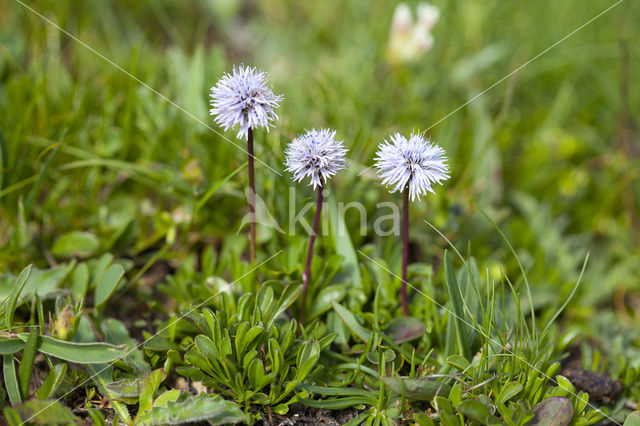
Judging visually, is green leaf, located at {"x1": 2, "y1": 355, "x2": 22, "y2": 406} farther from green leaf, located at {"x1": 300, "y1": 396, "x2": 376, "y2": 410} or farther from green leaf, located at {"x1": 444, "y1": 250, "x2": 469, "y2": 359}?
green leaf, located at {"x1": 444, "y1": 250, "x2": 469, "y2": 359}

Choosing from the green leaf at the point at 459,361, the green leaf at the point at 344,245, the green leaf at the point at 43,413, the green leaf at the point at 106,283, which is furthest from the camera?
the green leaf at the point at 344,245

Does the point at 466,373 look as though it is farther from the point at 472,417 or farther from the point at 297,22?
the point at 297,22

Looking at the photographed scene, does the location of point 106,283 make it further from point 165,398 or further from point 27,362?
point 165,398

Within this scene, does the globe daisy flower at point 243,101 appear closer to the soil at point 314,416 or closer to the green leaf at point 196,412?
the green leaf at point 196,412

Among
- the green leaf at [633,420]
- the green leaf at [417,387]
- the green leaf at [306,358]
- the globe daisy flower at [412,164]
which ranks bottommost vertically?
the green leaf at [633,420]

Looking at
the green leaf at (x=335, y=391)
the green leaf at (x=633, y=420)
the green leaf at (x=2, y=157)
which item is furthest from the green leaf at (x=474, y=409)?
the green leaf at (x=2, y=157)

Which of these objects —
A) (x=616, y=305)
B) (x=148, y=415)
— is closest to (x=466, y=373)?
(x=148, y=415)

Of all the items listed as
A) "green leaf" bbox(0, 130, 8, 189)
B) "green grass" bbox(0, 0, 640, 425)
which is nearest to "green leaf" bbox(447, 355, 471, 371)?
"green grass" bbox(0, 0, 640, 425)

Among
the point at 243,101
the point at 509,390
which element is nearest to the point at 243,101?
the point at 243,101
